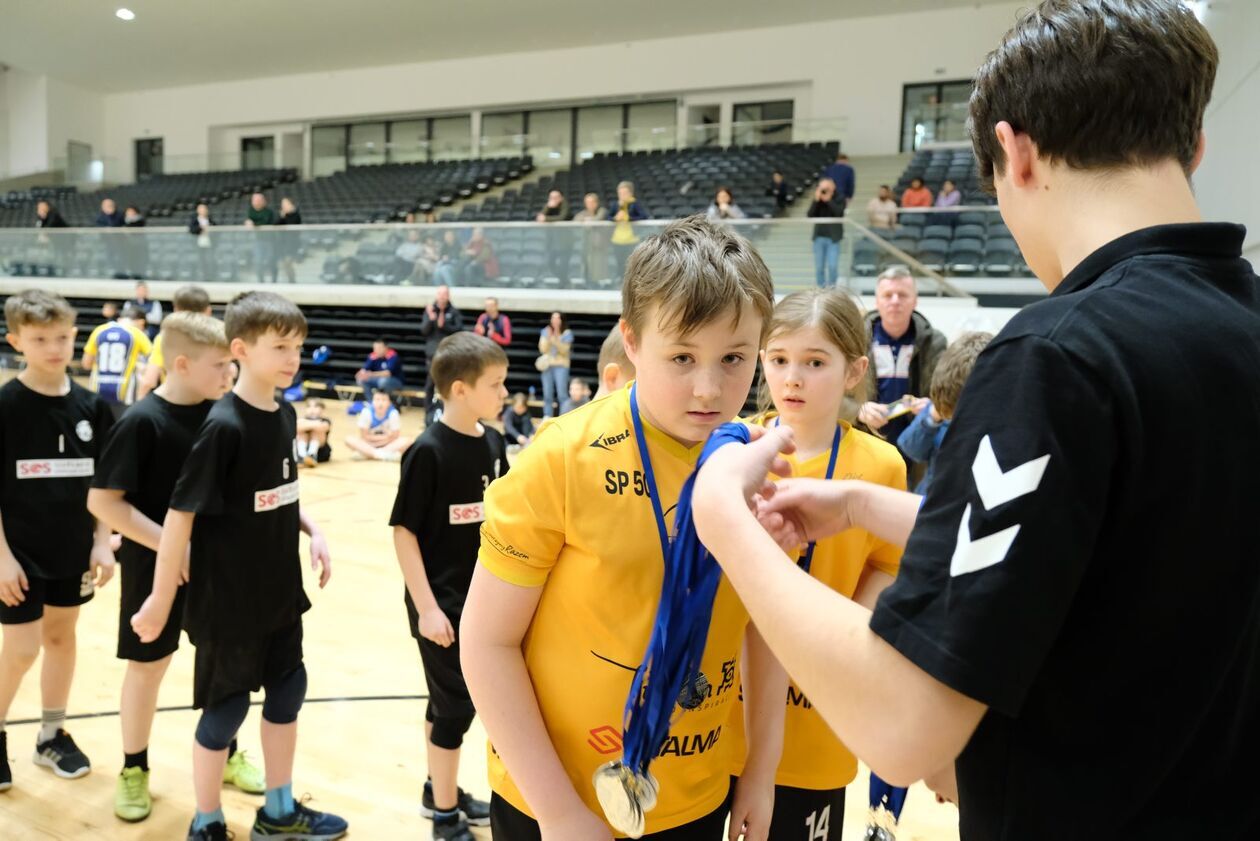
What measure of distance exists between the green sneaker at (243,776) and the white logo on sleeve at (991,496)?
9.23 ft

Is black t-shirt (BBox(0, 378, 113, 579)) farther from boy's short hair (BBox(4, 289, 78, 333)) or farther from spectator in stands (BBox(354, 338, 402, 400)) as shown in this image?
spectator in stands (BBox(354, 338, 402, 400))

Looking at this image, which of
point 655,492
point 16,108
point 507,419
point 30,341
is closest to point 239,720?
point 30,341

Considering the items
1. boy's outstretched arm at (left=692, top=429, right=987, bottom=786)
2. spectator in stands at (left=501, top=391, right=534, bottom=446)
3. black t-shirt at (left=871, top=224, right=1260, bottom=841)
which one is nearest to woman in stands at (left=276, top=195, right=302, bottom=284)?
spectator in stands at (left=501, top=391, right=534, bottom=446)

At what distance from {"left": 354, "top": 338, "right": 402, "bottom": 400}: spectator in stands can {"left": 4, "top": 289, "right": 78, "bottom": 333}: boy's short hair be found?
8.72m

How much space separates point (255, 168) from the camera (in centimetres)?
2286

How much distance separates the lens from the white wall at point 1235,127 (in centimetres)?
583

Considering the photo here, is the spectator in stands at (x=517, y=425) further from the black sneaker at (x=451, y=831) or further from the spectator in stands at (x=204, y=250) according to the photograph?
the spectator in stands at (x=204, y=250)

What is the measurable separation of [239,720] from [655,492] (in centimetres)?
179

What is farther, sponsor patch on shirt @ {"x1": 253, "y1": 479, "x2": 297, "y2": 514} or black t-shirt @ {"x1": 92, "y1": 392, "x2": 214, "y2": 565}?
black t-shirt @ {"x1": 92, "y1": 392, "x2": 214, "y2": 565}

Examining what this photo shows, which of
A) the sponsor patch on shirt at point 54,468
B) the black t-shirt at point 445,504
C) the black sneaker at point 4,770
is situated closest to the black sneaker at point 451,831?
the black t-shirt at point 445,504

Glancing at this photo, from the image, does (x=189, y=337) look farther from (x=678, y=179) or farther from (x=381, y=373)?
(x=678, y=179)

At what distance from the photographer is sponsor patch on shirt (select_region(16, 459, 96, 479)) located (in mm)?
2941

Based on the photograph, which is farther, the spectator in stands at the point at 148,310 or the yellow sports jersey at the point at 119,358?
the spectator in stands at the point at 148,310

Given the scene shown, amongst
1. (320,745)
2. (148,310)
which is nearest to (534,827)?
(320,745)
